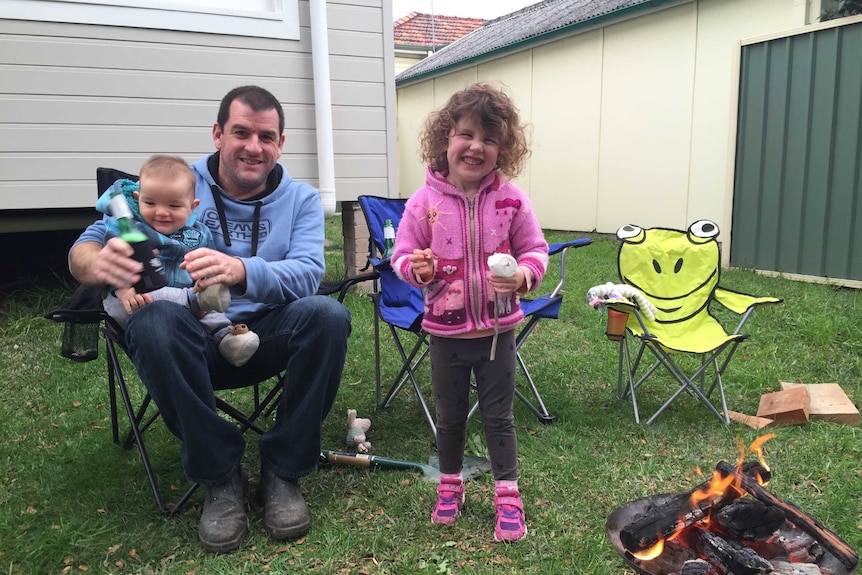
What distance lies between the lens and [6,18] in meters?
3.62

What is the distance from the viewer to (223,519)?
1.86 m

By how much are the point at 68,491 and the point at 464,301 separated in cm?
149

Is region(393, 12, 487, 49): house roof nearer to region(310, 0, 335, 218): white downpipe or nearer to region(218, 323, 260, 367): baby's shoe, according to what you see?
region(310, 0, 335, 218): white downpipe

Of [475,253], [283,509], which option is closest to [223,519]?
[283,509]

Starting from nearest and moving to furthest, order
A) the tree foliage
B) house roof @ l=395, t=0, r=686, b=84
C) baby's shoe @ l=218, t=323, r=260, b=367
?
baby's shoe @ l=218, t=323, r=260, b=367 → the tree foliage → house roof @ l=395, t=0, r=686, b=84

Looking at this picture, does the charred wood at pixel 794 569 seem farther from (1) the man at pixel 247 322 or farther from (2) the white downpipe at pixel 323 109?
(2) the white downpipe at pixel 323 109

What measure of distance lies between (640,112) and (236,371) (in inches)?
259

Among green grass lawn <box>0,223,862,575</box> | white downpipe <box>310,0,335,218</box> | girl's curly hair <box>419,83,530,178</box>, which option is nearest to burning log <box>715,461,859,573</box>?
green grass lawn <box>0,223,862,575</box>

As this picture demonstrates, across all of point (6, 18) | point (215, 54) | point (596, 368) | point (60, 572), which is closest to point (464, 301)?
point (60, 572)

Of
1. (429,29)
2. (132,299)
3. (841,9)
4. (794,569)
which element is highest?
(429,29)

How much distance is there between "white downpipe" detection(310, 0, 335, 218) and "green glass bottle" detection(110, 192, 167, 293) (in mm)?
2491

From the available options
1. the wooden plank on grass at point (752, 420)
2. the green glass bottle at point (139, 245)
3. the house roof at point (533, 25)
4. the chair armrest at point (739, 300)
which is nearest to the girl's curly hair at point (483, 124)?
the green glass bottle at point (139, 245)

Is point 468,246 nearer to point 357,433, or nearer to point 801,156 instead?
point 357,433

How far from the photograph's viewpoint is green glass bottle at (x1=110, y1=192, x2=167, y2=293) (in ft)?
5.91
